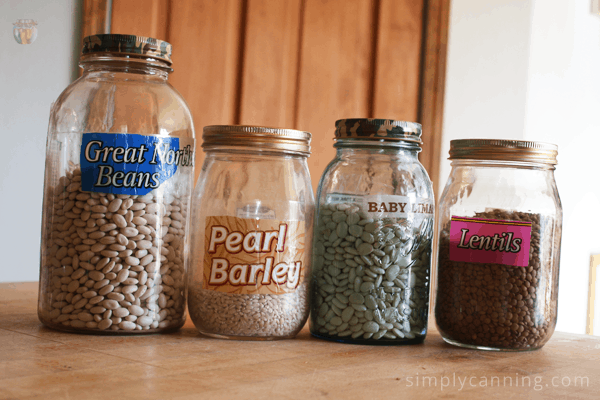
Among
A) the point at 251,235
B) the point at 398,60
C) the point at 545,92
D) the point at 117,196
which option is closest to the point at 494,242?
the point at 251,235

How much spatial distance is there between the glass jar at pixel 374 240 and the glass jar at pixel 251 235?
3 cm

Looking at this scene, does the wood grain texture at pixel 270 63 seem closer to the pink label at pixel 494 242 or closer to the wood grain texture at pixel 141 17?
the wood grain texture at pixel 141 17

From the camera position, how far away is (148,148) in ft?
2.18

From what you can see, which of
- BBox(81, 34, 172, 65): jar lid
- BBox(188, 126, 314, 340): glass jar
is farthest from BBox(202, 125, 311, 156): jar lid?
BBox(81, 34, 172, 65): jar lid

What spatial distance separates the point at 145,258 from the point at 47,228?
120 millimetres

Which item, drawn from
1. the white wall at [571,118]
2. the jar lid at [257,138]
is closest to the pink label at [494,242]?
the jar lid at [257,138]

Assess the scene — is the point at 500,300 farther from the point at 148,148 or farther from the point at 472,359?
the point at 148,148

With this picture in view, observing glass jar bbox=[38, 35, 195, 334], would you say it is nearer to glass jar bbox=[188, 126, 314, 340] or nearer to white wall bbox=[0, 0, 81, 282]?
glass jar bbox=[188, 126, 314, 340]

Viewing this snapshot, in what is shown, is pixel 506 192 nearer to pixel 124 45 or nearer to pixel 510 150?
pixel 510 150

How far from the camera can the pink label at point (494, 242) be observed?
683 mm

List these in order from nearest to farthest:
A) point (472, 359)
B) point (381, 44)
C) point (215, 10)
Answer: point (472, 359), point (215, 10), point (381, 44)

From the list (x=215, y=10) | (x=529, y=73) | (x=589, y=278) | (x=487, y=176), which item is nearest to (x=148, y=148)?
(x=487, y=176)

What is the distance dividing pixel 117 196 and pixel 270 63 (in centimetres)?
95
